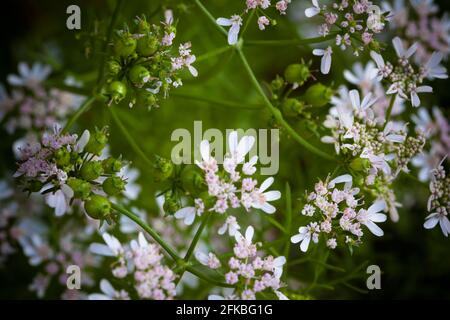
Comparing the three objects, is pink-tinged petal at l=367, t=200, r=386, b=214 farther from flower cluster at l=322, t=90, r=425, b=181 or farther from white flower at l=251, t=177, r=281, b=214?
→ white flower at l=251, t=177, r=281, b=214

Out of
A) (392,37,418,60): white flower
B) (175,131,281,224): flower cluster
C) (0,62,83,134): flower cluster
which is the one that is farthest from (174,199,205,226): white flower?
(0,62,83,134): flower cluster

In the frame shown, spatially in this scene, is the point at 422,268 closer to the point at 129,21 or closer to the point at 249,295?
the point at 249,295

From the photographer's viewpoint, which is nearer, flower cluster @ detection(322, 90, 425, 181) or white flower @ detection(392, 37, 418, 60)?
flower cluster @ detection(322, 90, 425, 181)

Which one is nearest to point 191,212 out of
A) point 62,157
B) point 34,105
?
point 62,157

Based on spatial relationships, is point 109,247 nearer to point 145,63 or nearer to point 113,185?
point 113,185

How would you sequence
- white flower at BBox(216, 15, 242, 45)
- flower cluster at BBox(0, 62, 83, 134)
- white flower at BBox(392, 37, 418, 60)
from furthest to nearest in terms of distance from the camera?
flower cluster at BBox(0, 62, 83, 134), white flower at BBox(392, 37, 418, 60), white flower at BBox(216, 15, 242, 45)

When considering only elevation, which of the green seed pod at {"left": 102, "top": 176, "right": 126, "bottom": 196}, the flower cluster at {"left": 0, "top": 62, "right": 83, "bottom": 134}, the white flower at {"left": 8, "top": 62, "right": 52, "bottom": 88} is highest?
the white flower at {"left": 8, "top": 62, "right": 52, "bottom": 88}

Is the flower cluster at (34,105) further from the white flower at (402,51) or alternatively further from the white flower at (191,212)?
the white flower at (402,51)
